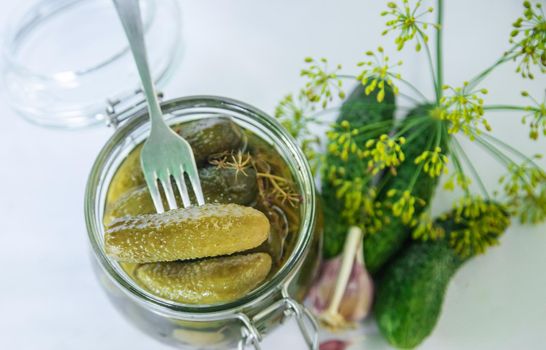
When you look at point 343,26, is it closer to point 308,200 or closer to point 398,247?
point 398,247

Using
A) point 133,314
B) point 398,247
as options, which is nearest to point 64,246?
point 133,314

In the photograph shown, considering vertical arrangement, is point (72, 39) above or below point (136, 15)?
above

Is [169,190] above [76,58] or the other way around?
the other way around

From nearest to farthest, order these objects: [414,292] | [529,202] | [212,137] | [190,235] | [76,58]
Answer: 1. [190,235]
2. [212,137]
3. [414,292]
4. [529,202]
5. [76,58]

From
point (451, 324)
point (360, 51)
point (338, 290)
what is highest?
point (360, 51)

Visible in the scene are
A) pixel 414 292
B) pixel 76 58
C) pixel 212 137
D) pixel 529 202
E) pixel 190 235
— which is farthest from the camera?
pixel 76 58

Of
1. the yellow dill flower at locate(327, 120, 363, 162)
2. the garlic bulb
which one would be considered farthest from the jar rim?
the garlic bulb

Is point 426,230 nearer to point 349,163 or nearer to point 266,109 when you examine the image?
point 349,163

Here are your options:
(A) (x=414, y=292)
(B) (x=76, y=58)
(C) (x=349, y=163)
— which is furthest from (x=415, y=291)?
(B) (x=76, y=58)
